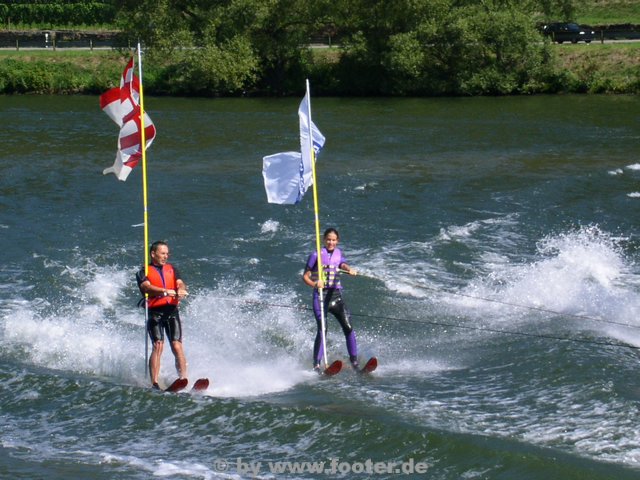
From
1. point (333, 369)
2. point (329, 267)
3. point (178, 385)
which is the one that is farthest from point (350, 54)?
point (178, 385)

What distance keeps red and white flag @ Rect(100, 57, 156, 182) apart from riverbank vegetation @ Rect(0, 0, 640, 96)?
3953 cm

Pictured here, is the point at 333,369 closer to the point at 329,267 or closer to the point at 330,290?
the point at 330,290

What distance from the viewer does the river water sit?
11133mm

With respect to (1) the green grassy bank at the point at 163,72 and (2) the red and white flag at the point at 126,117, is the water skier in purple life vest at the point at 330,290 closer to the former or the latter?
(2) the red and white flag at the point at 126,117

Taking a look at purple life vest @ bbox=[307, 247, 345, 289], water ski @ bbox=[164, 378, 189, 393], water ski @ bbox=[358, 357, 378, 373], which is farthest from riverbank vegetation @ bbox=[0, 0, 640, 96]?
water ski @ bbox=[164, 378, 189, 393]

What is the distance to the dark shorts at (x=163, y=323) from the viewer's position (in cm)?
1320

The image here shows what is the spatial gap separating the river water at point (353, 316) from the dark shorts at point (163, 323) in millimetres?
737

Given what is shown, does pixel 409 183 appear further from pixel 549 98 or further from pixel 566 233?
pixel 549 98

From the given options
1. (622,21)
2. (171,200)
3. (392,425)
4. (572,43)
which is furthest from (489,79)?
(392,425)

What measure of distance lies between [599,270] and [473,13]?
38.7 meters

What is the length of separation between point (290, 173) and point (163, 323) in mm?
2880

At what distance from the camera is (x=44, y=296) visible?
1794 cm

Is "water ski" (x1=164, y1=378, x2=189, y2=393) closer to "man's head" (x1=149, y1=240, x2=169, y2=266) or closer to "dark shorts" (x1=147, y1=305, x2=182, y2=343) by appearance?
"dark shorts" (x1=147, y1=305, x2=182, y2=343)

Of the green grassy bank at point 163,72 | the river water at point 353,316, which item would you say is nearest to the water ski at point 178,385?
the river water at point 353,316
